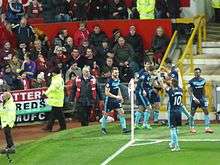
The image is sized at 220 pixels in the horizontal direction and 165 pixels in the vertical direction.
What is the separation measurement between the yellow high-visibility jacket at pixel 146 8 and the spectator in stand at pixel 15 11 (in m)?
4.89

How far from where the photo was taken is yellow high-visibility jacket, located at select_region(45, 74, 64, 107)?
74.4 feet

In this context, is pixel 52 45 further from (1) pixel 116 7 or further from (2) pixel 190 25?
(2) pixel 190 25

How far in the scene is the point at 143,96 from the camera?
21.9 meters

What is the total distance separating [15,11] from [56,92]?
7.27 meters

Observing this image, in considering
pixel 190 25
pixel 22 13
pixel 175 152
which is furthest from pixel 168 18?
pixel 175 152

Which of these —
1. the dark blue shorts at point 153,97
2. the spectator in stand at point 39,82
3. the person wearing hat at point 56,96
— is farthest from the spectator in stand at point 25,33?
the dark blue shorts at point 153,97

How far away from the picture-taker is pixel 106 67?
2550 cm

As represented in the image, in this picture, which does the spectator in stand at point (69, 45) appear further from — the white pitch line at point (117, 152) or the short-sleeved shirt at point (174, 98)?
the short-sleeved shirt at point (174, 98)

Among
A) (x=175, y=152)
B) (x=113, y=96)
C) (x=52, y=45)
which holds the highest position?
(x=52, y=45)

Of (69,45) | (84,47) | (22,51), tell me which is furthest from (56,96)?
(22,51)

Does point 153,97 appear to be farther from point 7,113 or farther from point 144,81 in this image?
point 7,113

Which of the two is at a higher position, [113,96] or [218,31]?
[218,31]

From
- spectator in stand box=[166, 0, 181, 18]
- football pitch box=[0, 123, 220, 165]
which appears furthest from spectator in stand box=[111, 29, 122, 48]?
football pitch box=[0, 123, 220, 165]

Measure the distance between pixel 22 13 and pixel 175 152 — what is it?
42.7ft
